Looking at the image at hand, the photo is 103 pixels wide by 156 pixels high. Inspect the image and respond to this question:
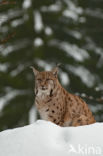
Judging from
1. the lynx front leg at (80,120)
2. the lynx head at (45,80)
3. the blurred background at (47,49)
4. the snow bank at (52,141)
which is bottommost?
the blurred background at (47,49)

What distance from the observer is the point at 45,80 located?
42.0 ft

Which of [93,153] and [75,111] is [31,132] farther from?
[75,111]

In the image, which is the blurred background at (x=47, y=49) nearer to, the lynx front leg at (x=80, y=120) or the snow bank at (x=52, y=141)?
the lynx front leg at (x=80, y=120)

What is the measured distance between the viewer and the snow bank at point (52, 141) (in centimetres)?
812

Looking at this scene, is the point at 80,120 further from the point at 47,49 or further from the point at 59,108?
the point at 47,49

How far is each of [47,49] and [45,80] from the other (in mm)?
14759

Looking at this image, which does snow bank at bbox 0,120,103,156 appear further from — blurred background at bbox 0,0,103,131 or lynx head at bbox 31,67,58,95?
blurred background at bbox 0,0,103,131

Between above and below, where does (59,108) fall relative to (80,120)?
above

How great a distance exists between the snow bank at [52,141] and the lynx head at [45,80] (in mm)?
3952

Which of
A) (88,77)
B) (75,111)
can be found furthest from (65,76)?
(75,111)

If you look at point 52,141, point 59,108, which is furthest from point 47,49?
point 52,141

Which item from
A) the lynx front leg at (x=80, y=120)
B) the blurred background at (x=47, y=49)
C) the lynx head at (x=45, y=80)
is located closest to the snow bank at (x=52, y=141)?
the lynx head at (x=45, y=80)

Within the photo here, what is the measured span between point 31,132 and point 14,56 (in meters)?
19.4

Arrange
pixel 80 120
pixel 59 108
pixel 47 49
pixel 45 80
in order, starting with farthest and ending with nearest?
pixel 47 49, pixel 59 108, pixel 80 120, pixel 45 80
